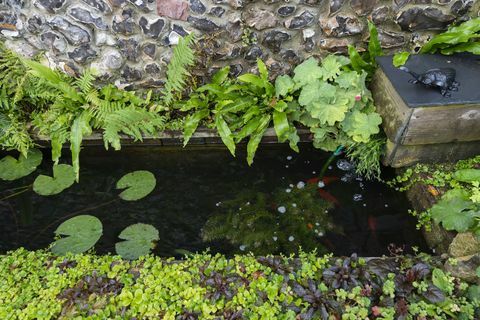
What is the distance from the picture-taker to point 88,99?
16.2ft

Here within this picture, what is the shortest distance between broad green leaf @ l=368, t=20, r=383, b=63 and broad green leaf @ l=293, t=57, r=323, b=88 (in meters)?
0.68

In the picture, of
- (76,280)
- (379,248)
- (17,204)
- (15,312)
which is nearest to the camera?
(15,312)

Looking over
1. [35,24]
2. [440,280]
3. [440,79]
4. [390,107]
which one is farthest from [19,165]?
[440,79]

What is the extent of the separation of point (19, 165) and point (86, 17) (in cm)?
223

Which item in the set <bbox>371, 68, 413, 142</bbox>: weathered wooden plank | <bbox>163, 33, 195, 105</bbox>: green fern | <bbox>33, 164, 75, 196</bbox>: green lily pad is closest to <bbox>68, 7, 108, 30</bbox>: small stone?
<bbox>163, 33, 195, 105</bbox>: green fern

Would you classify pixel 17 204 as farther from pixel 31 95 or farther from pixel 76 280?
pixel 76 280

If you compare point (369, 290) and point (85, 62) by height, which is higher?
point (85, 62)

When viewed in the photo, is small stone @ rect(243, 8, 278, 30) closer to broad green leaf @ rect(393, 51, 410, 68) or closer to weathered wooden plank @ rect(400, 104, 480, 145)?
broad green leaf @ rect(393, 51, 410, 68)

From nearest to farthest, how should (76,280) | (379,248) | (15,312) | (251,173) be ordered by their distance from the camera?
(15,312)
(76,280)
(379,248)
(251,173)

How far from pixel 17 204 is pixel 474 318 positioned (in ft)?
16.7

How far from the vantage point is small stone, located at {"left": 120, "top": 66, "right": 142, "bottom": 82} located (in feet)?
16.8

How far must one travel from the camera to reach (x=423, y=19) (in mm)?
4688

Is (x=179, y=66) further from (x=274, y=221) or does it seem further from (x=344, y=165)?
(x=344, y=165)

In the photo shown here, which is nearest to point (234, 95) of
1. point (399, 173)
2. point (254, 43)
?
point (254, 43)
